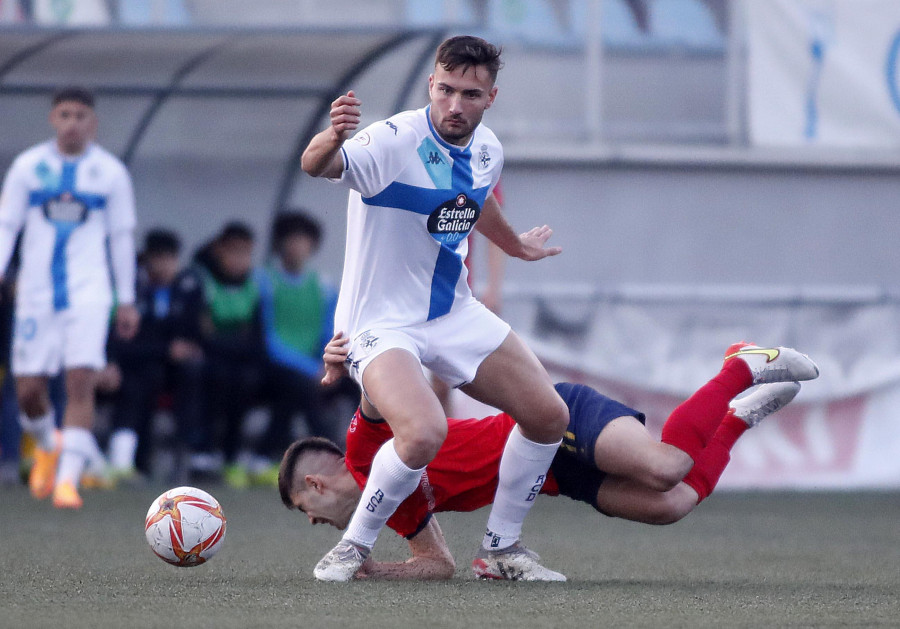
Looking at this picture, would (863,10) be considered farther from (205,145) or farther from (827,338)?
(205,145)

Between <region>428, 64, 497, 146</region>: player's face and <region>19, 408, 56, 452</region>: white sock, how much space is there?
417cm

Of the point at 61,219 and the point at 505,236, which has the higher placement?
the point at 505,236

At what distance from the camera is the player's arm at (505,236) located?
4.88 metres

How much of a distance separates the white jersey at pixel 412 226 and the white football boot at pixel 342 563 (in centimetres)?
67

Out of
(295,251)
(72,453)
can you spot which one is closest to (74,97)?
(72,453)

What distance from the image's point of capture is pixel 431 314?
14.8 feet

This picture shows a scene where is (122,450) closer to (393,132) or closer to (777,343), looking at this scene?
(777,343)

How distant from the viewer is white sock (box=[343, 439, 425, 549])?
424 cm

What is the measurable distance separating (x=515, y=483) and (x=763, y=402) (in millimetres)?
1007

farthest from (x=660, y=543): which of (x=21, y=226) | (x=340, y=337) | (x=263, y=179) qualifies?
(x=263, y=179)

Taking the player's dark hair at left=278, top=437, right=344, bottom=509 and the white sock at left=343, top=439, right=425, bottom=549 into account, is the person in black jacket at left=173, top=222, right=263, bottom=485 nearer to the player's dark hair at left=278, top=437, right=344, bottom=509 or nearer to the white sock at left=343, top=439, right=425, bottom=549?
the player's dark hair at left=278, top=437, right=344, bottom=509

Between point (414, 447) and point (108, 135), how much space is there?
6.94 metres

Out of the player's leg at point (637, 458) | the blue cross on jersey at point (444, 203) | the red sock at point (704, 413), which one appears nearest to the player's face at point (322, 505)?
the blue cross on jersey at point (444, 203)

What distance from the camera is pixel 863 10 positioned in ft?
31.5
